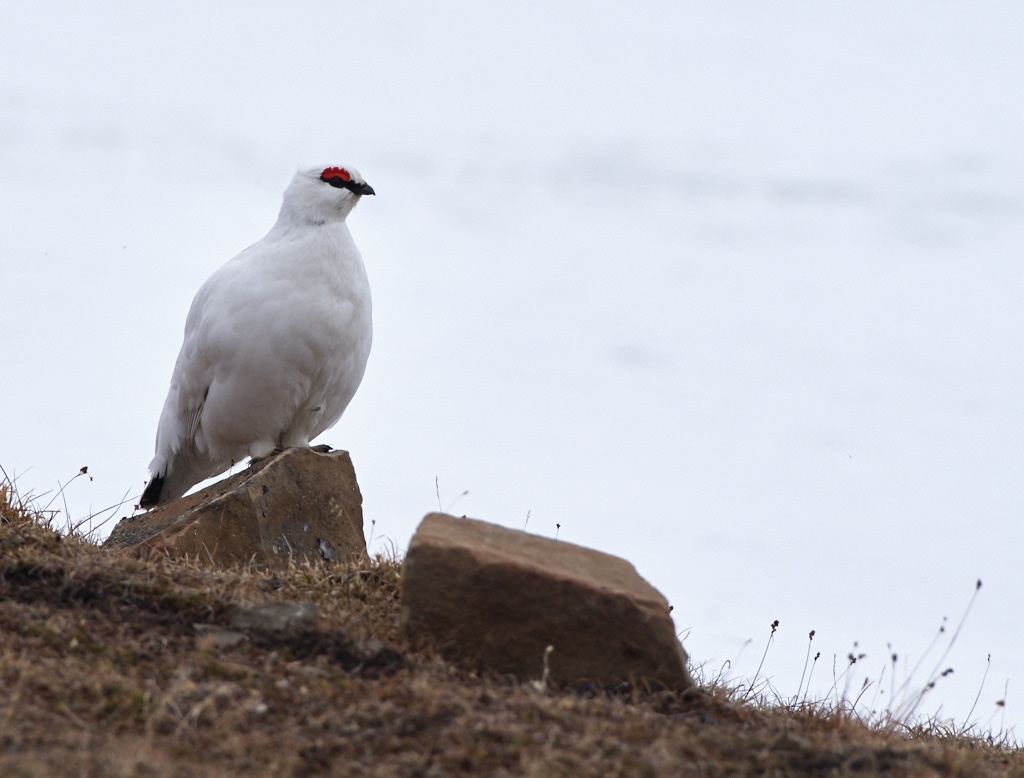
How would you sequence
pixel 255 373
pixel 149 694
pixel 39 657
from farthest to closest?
pixel 255 373, pixel 39 657, pixel 149 694

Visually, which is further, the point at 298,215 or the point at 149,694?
the point at 298,215

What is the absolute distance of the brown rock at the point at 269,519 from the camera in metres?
6.18

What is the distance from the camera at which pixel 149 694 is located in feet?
12.3

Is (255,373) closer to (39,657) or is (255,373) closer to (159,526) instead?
(159,526)

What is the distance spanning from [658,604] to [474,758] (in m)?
1.19

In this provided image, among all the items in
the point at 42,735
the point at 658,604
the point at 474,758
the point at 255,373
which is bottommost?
the point at 42,735

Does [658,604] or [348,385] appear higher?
[348,385]

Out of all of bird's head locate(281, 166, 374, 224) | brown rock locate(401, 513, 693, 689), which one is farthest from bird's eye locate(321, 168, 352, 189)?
brown rock locate(401, 513, 693, 689)

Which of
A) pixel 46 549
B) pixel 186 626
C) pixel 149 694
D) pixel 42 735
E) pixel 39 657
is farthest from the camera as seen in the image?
pixel 46 549

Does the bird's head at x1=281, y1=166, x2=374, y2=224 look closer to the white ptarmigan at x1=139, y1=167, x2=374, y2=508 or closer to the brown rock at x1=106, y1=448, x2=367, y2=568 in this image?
the white ptarmigan at x1=139, y1=167, x2=374, y2=508

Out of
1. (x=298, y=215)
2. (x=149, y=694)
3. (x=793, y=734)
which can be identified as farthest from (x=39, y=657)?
(x=298, y=215)

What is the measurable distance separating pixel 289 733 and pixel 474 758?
53cm

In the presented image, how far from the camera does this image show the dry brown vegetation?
349cm

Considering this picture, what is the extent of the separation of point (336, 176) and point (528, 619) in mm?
3829
